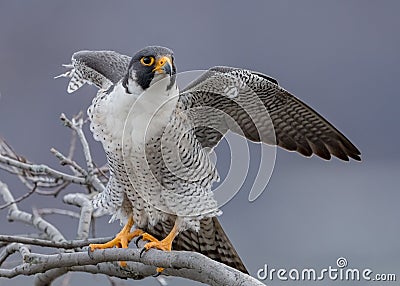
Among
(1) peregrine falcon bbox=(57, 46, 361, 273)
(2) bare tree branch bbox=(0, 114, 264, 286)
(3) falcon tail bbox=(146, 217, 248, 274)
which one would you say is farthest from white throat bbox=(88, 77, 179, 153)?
(3) falcon tail bbox=(146, 217, 248, 274)

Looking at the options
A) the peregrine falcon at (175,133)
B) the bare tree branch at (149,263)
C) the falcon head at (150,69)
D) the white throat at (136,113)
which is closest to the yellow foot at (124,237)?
the peregrine falcon at (175,133)

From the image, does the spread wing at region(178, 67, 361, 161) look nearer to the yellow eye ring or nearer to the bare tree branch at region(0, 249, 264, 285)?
the yellow eye ring

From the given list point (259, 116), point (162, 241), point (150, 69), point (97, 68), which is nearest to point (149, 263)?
point (162, 241)

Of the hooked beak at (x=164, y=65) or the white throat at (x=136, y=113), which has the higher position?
the hooked beak at (x=164, y=65)

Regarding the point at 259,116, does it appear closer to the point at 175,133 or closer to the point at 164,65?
the point at 175,133

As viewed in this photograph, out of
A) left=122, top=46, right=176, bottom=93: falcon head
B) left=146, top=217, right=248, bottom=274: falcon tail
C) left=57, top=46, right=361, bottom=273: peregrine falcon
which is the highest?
left=122, top=46, right=176, bottom=93: falcon head

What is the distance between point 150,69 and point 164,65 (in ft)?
0.18

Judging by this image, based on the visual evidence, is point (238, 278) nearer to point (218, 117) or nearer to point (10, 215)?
point (218, 117)

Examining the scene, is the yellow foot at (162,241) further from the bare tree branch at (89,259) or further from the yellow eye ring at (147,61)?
the yellow eye ring at (147,61)

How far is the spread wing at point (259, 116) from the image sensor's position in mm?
2463

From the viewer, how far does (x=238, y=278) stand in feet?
5.29

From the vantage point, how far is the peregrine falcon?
2240 mm

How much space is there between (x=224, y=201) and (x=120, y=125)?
0.48 m

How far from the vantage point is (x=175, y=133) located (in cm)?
230
